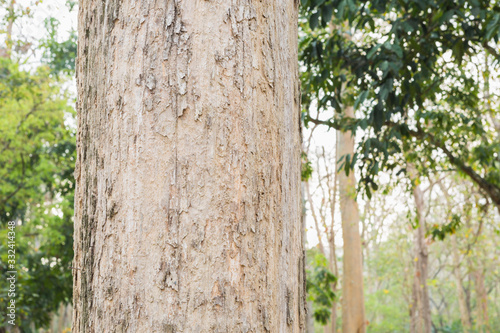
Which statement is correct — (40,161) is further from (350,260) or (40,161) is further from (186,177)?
(186,177)

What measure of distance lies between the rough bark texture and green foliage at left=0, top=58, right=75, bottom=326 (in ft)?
28.5

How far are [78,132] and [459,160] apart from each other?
213 inches

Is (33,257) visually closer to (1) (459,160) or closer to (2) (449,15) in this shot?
(1) (459,160)

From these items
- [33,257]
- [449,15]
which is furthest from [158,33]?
[33,257]

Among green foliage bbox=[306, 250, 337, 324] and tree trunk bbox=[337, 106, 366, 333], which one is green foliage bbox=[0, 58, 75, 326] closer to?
green foliage bbox=[306, 250, 337, 324]

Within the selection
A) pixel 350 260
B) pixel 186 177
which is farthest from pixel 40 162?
pixel 186 177

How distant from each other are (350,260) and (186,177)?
1073 cm

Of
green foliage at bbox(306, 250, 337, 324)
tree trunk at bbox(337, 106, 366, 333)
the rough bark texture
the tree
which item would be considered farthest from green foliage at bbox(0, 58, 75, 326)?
the rough bark texture

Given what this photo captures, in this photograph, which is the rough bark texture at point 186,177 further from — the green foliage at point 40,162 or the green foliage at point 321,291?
the green foliage at point 40,162

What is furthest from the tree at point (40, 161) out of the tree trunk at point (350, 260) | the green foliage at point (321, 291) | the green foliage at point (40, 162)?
the tree trunk at point (350, 260)

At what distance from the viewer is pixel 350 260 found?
11.0 metres

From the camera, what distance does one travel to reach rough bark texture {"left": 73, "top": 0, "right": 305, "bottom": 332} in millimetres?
794

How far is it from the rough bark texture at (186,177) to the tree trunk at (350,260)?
9899 millimetres

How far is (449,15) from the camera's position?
9.71 ft
